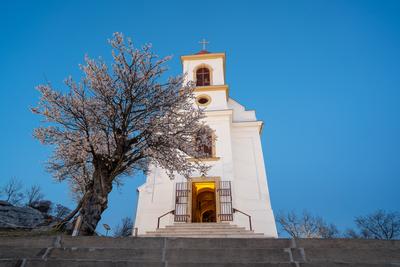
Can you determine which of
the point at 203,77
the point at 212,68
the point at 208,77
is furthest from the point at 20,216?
the point at 212,68

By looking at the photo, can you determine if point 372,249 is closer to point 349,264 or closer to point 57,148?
point 349,264

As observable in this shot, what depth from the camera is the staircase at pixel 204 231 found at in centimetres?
1122

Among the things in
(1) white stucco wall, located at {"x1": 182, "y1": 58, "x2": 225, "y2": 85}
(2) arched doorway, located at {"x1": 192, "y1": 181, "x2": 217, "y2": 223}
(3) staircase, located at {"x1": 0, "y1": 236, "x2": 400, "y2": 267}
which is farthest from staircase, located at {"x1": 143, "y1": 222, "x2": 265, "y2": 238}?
(1) white stucco wall, located at {"x1": 182, "y1": 58, "x2": 225, "y2": 85}

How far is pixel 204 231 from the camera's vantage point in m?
11.5

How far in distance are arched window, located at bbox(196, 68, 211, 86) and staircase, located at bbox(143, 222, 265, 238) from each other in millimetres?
12371

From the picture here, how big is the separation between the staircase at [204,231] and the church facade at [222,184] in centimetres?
98

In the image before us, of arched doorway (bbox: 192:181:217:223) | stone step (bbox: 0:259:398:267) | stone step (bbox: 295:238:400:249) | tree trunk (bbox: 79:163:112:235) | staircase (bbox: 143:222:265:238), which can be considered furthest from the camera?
arched doorway (bbox: 192:181:217:223)

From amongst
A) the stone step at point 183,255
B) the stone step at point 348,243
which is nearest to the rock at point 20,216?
the stone step at point 183,255

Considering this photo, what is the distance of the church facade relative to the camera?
13570 millimetres

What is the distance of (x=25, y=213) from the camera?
1462 cm

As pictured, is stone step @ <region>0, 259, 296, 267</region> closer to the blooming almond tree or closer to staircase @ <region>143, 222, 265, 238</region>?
the blooming almond tree

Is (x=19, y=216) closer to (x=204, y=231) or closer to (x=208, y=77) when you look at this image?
(x=204, y=231)

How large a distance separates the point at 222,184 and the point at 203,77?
10569 millimetres

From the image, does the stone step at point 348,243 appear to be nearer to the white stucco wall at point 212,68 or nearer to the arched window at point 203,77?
the white stucco wall at point 212,68
